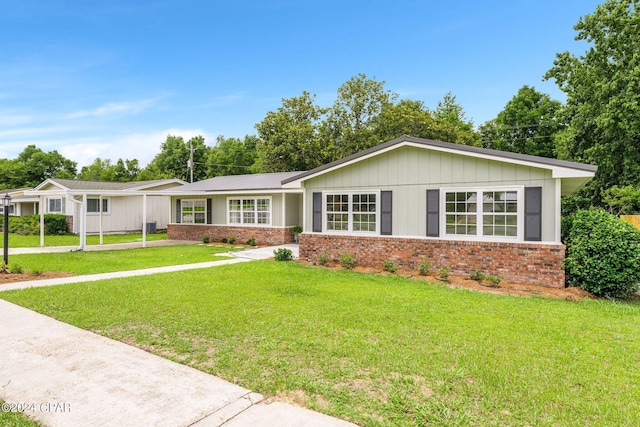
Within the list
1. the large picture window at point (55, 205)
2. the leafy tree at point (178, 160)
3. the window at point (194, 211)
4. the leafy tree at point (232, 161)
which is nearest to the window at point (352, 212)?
the window at point (194, 211)

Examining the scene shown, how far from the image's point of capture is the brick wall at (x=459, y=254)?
8367mm

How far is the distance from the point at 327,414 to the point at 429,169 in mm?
8144

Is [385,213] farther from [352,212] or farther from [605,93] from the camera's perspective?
[605,93]

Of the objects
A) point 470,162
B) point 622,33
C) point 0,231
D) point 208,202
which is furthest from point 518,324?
point 0,231

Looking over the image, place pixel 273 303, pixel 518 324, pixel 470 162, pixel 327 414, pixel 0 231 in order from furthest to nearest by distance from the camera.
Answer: pixel 0 231
pixel 470 162
pixel 273 303
pixel 518 324
pixel 327 414

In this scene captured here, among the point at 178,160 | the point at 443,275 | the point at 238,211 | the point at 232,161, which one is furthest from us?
the point at 178,160

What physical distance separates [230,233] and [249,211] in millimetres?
1601

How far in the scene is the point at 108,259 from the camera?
40.7 feet

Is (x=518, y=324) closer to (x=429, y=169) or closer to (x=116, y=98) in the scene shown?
(x=429, y=169)

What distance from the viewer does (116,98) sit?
76.4 ft

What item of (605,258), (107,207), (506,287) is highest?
(107,207)

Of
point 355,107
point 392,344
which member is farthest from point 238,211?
point 355,107

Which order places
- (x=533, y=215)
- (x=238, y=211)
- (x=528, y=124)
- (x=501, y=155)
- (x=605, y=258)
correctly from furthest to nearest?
1. (x=528, y=124)
2. (x=238, y=211)
3. (x=501, y=155)
4. (x=533, y=215)
5. (x=605, y=258)

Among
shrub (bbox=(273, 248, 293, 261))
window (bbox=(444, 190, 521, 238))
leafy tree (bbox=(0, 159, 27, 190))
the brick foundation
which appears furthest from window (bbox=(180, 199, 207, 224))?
leafy tree (bbox=(0, 159, 27, 190))
